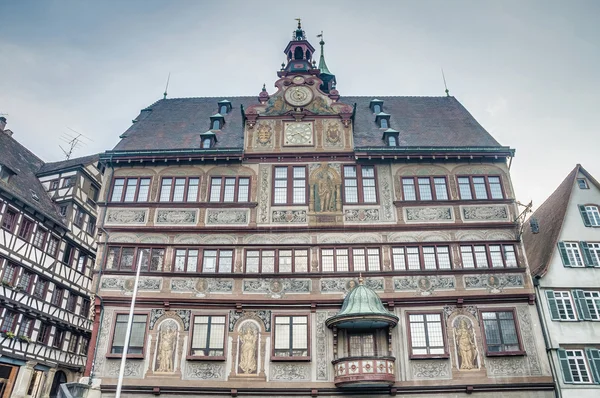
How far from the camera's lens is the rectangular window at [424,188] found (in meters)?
24.2

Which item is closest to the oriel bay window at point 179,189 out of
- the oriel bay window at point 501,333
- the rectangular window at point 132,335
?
the rectangular window at point 132,335

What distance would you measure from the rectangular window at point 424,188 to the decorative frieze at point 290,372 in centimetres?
943

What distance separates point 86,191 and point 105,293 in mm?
14302

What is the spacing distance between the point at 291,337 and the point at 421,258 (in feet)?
22.8

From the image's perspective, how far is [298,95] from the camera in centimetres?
2659

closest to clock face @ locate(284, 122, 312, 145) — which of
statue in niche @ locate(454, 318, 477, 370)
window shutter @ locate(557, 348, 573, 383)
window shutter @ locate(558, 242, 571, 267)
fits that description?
statue in niche @ locate(454, 318, 477, 370)

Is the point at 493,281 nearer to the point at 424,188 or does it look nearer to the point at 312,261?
the point at 424,188

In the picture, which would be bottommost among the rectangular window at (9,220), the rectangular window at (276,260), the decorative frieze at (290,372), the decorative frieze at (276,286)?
the decorative frieze at (290,372)

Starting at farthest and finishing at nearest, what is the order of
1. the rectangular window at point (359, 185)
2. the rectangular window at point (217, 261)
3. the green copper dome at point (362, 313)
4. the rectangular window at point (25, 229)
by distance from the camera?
1. the rectangular window at point (25, 229)
2. the rectangular window at point (359, 185)
3. the rectangular window at point (217, 261)
4. the green copper dome at point (362, 313)

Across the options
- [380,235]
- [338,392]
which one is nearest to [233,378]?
[338,392]

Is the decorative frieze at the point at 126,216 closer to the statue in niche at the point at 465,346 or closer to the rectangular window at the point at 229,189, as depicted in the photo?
the rectangular window at the point at 229,189

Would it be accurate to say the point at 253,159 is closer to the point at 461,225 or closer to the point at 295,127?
the point at 295,127

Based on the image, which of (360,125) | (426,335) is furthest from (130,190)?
(426,335)

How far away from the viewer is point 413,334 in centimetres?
2153
